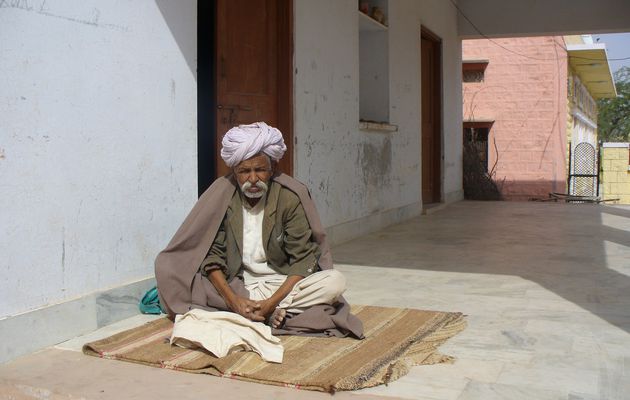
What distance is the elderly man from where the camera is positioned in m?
3.73

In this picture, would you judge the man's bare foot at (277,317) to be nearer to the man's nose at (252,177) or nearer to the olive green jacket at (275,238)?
the olive green jacket at (275,238)

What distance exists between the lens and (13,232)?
340 cm

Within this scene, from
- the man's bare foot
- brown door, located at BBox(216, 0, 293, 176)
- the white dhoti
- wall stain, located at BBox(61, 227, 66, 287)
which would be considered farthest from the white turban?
brown door, located at BBox(216, 0, 293, 176)

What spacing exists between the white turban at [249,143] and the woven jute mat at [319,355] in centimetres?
94

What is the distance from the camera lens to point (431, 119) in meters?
12.1

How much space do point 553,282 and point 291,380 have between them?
9.75 ft

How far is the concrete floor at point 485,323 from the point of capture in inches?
117

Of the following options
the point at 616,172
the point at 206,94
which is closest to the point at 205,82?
the point at 206,94

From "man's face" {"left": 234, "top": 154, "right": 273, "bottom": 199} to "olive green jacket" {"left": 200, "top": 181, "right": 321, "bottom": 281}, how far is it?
14 centimetres

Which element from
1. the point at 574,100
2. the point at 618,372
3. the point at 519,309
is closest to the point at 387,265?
the point at 519,309

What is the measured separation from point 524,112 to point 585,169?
217 centimetres

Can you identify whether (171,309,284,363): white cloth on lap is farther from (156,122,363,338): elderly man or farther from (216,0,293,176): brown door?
(216,0,293,176): brown door

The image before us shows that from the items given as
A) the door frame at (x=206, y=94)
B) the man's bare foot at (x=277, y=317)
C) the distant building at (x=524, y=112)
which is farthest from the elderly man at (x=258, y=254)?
the distant building at (x=524, y=112)

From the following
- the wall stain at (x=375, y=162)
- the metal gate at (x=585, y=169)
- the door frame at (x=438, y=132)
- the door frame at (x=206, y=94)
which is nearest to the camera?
the door frame at (x=206, y=94)
